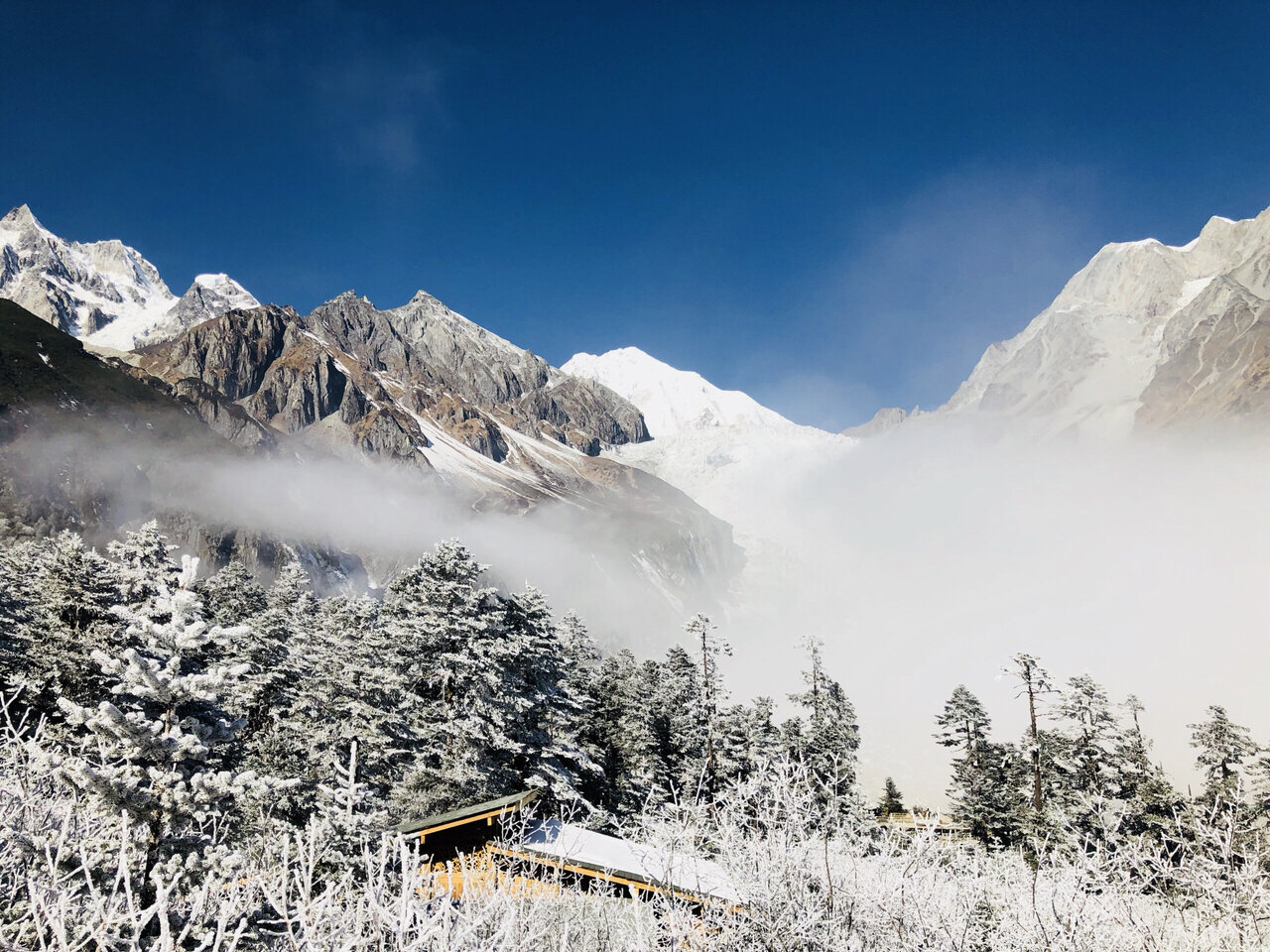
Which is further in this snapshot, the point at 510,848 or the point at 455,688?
the point at 455,688

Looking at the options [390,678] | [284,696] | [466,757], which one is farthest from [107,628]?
[466,757]

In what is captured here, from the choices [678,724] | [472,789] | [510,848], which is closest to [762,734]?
[678,724]

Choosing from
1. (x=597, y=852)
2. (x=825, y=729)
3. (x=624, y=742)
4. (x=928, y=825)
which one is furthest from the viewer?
(x=825, y=729)

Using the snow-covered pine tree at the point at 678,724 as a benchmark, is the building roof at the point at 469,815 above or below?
below

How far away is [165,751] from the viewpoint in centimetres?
820

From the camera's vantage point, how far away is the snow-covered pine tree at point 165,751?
773 cm

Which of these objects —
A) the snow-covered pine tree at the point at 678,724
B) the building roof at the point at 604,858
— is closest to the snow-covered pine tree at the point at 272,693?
the building roof at the point at 604,858

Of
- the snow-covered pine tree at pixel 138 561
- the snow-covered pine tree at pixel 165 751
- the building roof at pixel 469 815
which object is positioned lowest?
the building roof at pixel 469 815

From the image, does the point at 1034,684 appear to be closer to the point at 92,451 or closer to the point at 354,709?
the point at 354,709

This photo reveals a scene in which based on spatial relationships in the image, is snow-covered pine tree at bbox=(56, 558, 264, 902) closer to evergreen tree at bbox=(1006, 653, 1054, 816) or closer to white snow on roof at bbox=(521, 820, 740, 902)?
white snow on roof at bbox=(521, 820, 740, 902)

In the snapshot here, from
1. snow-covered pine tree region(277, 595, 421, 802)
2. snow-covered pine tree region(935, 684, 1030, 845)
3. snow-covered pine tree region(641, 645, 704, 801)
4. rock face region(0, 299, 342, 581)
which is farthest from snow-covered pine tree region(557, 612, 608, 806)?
rock face region(0, 299, 342, 581)

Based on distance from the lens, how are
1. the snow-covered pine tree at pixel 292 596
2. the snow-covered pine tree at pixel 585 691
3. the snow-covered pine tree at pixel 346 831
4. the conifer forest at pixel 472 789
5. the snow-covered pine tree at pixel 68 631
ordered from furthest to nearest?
the snow-covered pine tree at pixel 292 596 < the snow-covered pine tree at pixel 585 691 < the snow-covered pine tree at pixel 68 631 < the snow-covered pine tree at pixel 346 831 < the conifer forest at pixel 472 789

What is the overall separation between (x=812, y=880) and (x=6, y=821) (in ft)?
32.4

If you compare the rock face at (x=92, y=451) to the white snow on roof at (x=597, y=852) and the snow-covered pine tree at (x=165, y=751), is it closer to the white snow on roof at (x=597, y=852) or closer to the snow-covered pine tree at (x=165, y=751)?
the white snow on roof at (x=597, y=852)
